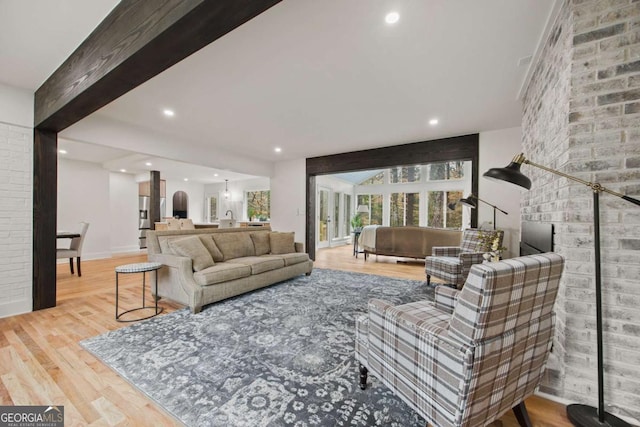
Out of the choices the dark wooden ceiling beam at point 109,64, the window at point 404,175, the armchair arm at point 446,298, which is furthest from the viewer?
the window at point 404,175

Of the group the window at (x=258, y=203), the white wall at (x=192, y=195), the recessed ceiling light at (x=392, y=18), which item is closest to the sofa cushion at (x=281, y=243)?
the recessed ceiling light at (x=392, y=18)

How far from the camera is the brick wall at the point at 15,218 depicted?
2.73m

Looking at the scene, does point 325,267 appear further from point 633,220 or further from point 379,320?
point 633,220

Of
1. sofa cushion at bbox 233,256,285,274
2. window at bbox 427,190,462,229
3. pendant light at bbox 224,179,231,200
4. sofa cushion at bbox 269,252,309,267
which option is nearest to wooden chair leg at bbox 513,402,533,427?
sofa cushion at bbox 233,256,285,274

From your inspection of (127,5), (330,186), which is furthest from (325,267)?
(127,5)

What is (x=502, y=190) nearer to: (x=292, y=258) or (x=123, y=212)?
(x=292, y=258)

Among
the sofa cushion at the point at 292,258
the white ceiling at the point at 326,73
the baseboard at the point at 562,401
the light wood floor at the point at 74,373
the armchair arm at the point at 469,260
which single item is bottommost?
the light wood floor at the point at 74,373

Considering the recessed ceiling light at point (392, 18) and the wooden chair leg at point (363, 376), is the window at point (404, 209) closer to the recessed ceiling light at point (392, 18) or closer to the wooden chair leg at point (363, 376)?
the recessed ceiling light at point (392, 18)

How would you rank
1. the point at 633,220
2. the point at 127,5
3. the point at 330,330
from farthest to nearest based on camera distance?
the point at 330,330 → the point at 127,5 → the point at 633,220

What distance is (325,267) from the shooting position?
555 centimetres

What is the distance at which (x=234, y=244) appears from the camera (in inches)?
160

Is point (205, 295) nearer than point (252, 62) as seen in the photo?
No

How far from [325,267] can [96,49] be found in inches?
188

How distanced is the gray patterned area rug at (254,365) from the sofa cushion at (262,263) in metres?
0.51
